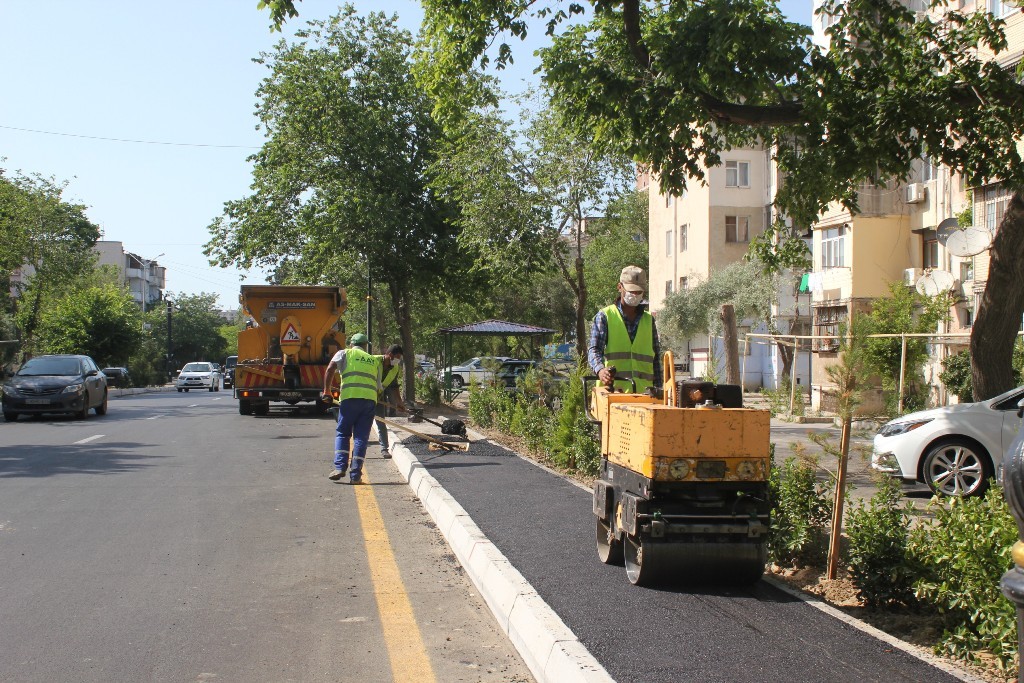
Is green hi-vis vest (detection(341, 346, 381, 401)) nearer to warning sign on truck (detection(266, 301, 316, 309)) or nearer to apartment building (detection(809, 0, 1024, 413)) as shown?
warning sign on truck (detection(266, 301, 316, 309))

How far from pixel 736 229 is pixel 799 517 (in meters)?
39.7

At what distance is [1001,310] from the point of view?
1019 cm

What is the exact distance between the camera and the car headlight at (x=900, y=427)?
11391mm

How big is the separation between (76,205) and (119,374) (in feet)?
33.7

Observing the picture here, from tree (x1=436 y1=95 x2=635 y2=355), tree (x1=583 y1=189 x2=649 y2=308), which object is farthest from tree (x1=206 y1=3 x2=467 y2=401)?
tree (x1=583 y1=189 x2=649 y2=308)

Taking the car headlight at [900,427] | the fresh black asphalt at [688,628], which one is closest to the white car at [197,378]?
the car headlight at [900,427]

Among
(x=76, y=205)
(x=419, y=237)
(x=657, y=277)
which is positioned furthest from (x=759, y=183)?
(x=76, y=205)

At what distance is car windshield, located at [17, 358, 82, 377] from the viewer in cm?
2403

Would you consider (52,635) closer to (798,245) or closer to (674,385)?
(674,385)

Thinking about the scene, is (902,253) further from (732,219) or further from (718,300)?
(732,219)

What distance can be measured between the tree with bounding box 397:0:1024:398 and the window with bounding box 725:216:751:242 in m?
34.4

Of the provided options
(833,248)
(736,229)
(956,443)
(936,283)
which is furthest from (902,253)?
(956,443)

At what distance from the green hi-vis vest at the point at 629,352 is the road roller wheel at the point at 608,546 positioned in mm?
1046

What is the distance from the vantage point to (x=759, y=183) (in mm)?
44844
